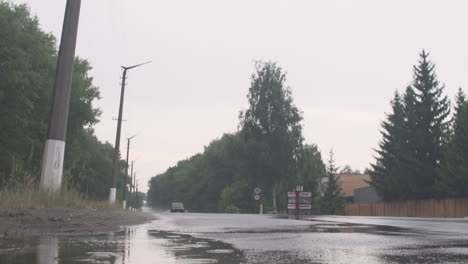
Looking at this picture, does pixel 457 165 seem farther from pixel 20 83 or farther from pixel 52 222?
pixel 52 222

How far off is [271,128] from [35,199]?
53086 millimetres

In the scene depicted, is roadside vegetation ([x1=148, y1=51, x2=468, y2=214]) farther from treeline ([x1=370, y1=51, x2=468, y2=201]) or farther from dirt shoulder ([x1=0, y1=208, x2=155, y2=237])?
dirt shoulder ([x1=0, y1=208, x2=155, y2=237])

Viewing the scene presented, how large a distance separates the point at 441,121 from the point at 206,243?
50.8 meters

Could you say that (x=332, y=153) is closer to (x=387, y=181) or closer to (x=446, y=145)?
(x=387, y=181)

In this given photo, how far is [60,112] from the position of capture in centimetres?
1409

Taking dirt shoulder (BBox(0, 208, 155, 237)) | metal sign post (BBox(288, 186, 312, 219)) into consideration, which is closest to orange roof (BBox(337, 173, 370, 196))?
metal sign post (BBox(288, 186, 312, 219))

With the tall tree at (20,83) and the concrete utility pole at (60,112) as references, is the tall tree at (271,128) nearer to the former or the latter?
the tall tree at (20,83)

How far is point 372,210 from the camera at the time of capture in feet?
202

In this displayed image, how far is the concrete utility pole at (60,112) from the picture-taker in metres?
13.8

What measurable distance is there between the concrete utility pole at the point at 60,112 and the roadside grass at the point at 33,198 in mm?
648

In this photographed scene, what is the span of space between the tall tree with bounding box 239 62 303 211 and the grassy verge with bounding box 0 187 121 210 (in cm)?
4912

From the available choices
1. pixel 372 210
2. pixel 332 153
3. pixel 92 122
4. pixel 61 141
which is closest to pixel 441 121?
pixel 372 210

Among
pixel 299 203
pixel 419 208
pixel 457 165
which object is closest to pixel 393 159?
pixel 419 208

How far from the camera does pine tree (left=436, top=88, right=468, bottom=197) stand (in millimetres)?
44000
